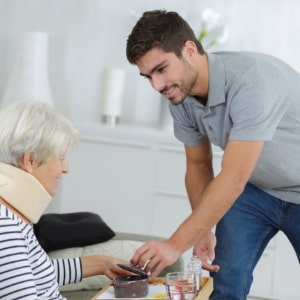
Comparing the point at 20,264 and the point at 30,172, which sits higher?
the point at 30,172

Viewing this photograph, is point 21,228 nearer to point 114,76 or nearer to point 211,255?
point 211,255

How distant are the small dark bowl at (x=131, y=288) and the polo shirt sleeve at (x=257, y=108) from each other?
1.75ft

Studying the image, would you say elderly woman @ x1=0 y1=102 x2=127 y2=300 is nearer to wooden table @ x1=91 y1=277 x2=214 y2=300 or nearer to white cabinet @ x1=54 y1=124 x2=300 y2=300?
wooden table @ x1=91 y1=277 x2=214 y2=300

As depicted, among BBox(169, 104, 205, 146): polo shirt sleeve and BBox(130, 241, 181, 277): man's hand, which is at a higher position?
BBox(169, 104, 205, 146): polo shirt sleeve

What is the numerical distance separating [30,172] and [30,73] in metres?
2.26

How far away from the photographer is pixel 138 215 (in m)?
4.03

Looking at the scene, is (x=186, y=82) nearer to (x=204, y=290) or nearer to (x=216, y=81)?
(x=216, y=81)

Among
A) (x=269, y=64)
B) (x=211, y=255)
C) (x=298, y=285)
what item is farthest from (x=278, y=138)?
(x=298, y=285)

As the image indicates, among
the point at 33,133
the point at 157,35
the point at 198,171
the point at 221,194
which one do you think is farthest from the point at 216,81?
the point at 33,133

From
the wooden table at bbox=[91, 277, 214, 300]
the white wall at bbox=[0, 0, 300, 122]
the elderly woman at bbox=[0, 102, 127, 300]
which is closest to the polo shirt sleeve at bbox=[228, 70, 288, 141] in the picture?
the wooden table at bbox=[91, 277, 214, 300]

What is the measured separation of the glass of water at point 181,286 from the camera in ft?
6.20

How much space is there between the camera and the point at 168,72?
87.5 inches

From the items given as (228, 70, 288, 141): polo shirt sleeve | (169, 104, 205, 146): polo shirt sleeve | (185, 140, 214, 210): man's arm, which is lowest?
(185, 140, 214, 210): man's arm

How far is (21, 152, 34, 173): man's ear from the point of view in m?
1.86
